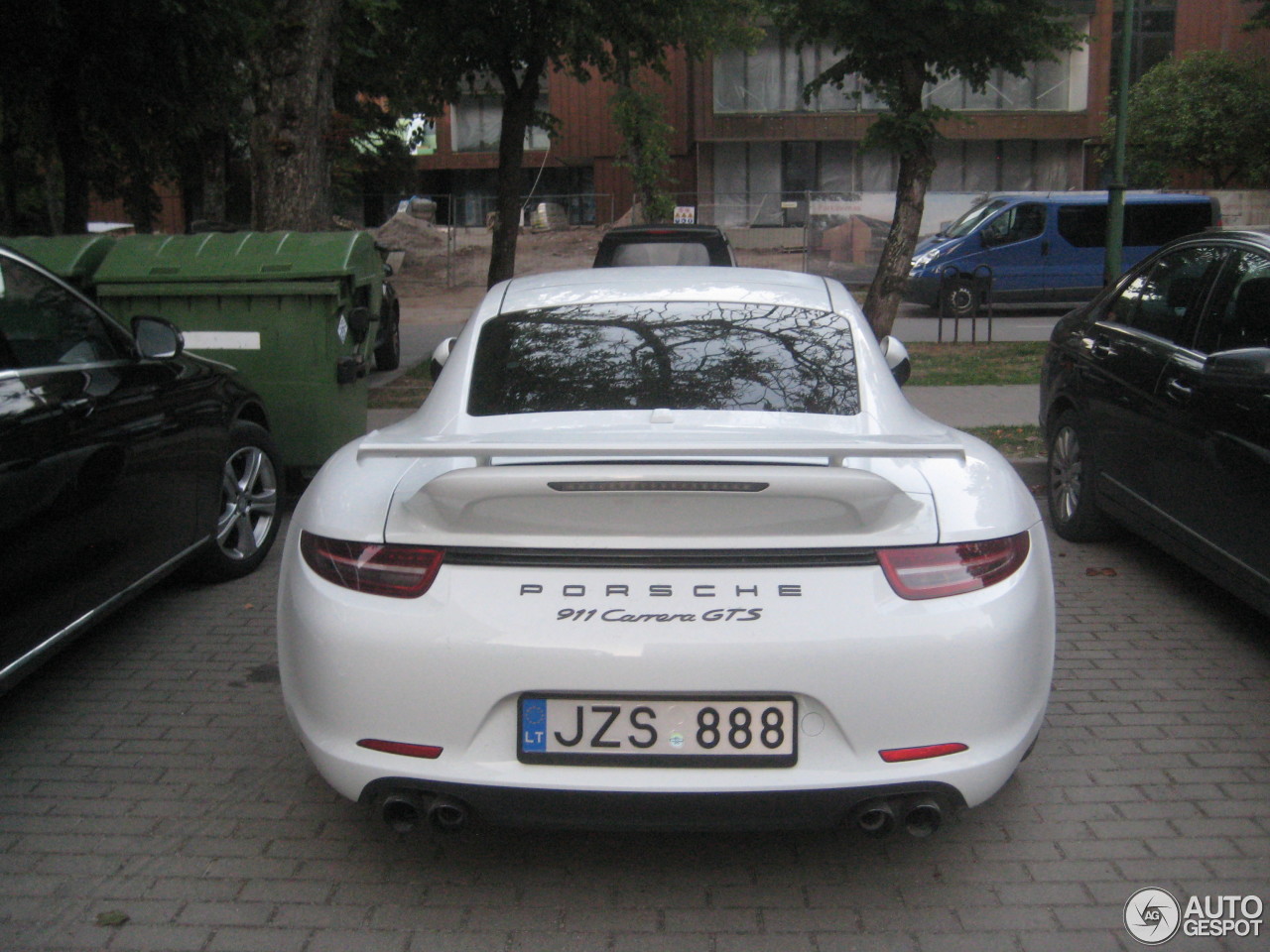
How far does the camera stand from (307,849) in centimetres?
335

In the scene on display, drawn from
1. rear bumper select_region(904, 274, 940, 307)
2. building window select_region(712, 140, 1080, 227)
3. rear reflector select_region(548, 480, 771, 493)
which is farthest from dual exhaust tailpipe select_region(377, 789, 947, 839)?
building window select_region(712, 140, 1080, 227)

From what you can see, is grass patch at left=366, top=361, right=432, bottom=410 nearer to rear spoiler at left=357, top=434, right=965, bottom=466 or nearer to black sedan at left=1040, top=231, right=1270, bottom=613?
black sedan at left=1040, top=231, right=1270, bottom=613

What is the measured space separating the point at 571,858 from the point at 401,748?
0.71m

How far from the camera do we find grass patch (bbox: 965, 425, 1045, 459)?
8578 mm

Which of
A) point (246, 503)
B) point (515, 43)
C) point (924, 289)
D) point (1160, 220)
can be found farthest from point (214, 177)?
point (246, 503)

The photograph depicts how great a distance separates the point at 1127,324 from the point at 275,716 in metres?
4.37

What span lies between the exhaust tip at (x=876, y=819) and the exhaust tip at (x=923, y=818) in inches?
1.6

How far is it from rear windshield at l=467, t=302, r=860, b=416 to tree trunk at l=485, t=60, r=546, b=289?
13276 mm

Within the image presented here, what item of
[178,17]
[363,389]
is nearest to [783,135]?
[178,17]

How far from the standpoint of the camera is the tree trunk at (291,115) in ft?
33.5

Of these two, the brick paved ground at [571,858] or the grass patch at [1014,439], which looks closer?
the brick paved ground at [571,858]

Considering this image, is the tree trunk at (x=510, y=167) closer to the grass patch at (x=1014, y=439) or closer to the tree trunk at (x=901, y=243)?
the tree trunk at (x=901, y=243)

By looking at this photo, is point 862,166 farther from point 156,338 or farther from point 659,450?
point 659,450

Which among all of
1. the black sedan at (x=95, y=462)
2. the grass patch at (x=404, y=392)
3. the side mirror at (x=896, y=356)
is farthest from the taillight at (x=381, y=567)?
the grass patch at (x=404, y=392)
